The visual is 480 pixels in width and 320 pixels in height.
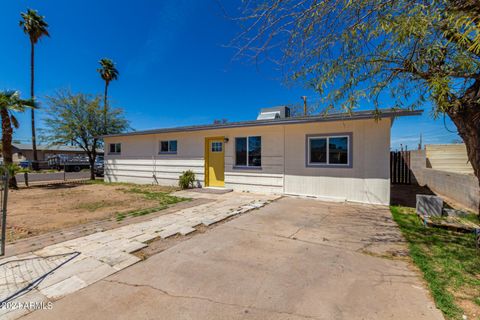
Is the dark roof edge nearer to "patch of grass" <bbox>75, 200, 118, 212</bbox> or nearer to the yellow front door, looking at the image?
the yellow front door

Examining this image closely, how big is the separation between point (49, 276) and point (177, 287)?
1.60m

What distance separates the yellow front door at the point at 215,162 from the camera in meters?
10.0

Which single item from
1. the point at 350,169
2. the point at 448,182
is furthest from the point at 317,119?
the point at 448,182

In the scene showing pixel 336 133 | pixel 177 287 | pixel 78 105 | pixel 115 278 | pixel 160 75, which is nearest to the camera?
pixel 177 287

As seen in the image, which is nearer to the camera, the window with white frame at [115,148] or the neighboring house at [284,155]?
the neighboring house at [284,155]

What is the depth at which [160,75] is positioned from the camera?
17484 millimetres

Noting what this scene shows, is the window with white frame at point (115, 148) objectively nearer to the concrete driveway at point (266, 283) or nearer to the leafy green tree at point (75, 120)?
the leafy green tree at point (75, 120)

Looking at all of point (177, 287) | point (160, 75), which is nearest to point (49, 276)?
point (177, 287)

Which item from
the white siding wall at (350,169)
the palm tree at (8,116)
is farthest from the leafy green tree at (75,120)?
the white siding wall at (350,169)

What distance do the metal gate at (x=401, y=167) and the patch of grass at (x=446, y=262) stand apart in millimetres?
8333

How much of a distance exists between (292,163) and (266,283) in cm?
611

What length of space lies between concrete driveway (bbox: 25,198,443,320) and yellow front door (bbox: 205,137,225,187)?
580 cm

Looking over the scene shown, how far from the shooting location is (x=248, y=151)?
937cm

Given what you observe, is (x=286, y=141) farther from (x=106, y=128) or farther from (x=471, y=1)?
(x=106, y=128)
